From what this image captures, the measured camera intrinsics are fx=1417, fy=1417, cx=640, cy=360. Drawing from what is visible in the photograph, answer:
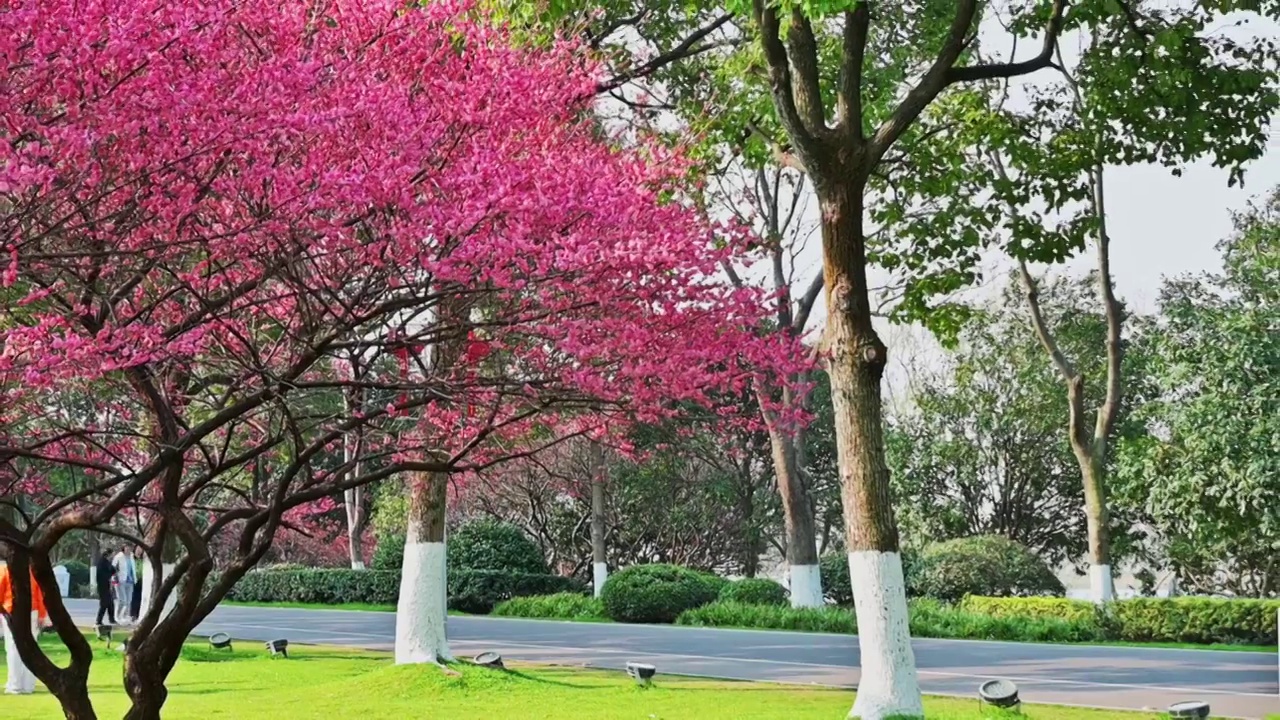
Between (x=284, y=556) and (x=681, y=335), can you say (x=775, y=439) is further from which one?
(x=284, y=556)

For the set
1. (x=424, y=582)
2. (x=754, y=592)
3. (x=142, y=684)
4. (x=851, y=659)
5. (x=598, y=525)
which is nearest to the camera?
(x=142, y=684)

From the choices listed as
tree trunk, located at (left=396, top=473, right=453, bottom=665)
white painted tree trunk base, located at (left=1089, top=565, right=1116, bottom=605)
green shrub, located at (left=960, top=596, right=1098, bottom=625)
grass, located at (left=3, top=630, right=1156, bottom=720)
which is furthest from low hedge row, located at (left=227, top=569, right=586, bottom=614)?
tree trunk, located at (left=396, top=473, right=453, bottom=665)

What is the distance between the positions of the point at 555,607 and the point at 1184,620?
41.3 feet

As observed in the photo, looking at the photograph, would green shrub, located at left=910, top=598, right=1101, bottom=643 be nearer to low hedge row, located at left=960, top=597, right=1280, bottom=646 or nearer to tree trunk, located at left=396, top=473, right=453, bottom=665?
low hedge row, located at left=960, top=597, right=1280, bottom=646

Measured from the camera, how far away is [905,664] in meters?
10.4

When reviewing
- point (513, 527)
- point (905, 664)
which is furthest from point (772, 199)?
point (905, 664)

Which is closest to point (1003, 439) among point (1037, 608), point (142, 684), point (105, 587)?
point (1037, 608)

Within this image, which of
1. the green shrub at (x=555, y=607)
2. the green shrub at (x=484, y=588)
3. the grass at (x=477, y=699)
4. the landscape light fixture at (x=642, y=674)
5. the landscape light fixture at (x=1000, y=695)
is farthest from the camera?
the green shrub at (x=484, y=588)

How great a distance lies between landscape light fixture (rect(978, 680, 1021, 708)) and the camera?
11703mm

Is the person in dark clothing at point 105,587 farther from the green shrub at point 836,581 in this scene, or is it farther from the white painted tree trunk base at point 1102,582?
the white painted tree trunk base at point 1102,582

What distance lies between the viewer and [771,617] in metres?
24.4

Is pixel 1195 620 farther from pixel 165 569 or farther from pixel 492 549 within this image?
pixel 492 549

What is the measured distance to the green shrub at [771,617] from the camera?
2352cm

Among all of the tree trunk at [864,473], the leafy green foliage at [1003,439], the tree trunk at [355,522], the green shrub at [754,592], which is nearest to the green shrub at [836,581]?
the green shrub at [754,592]
